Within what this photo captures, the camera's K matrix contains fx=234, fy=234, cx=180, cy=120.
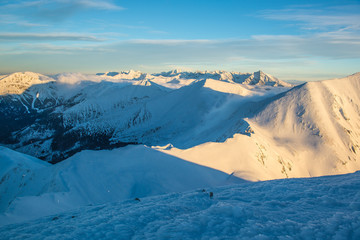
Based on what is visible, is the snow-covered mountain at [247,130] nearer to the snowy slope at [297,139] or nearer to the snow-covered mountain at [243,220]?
the snowy slope at [297,139]

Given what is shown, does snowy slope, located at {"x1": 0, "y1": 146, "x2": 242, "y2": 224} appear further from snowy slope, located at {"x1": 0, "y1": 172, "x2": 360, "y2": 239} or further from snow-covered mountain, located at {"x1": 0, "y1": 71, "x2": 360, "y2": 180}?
snowy slope, located at {"x1": 0, "y1": 172, "x2": 360, "y2": 239}

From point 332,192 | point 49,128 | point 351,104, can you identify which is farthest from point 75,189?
point 49,128

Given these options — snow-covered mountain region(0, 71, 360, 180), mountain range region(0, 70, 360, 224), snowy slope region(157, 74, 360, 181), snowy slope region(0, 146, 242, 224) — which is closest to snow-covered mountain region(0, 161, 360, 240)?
mountain range region(0, 70, 360, 224)

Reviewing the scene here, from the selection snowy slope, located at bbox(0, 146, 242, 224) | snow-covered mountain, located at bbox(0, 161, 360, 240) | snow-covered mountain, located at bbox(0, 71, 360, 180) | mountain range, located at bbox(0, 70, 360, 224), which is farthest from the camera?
snow-covered mountain, located at bbox(0, 71, 360, 180)

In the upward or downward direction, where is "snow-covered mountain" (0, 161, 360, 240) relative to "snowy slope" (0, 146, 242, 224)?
upward

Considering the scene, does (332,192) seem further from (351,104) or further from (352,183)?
(351,104)

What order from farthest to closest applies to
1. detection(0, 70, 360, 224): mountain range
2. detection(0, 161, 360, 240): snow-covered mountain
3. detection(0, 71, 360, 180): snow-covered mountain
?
detection(0, 71, 360, 180): snow-covered mountain → detection(0, 70, 360, 224): mountain range → detection(0, 161, 360, 240): snow-covered mountain

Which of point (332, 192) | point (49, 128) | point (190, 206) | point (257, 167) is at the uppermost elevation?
point (332, 192)

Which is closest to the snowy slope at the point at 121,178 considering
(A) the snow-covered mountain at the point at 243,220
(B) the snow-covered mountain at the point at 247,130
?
(B) the snow-covered mountain at the point at 247,130

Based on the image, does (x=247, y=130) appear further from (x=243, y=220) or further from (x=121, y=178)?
(x=243, y=220)
